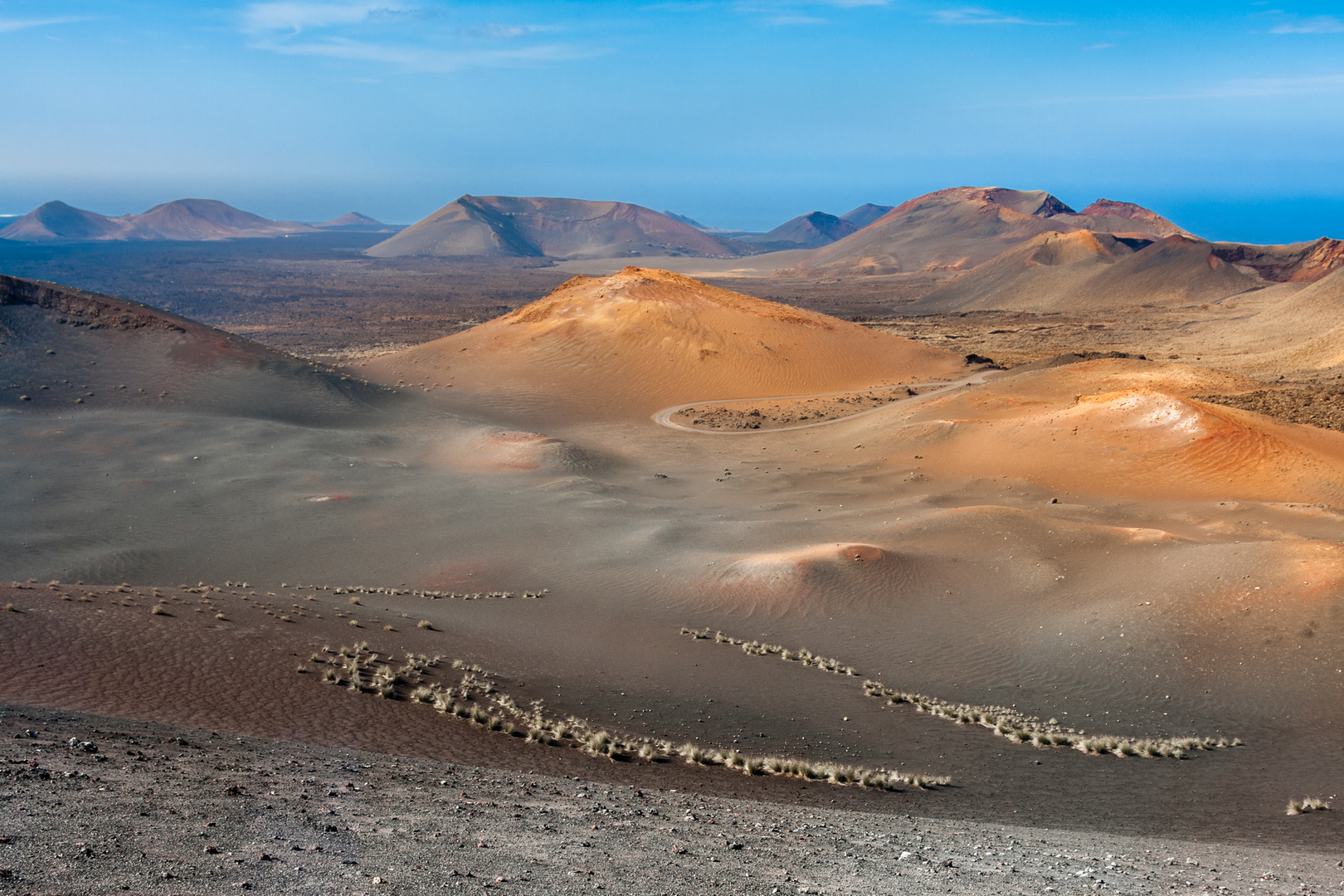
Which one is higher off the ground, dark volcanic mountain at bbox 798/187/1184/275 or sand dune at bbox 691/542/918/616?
dark volcanic mountain at bbox 798/187/1184/275

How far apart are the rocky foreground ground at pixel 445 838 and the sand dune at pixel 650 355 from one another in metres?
32.7

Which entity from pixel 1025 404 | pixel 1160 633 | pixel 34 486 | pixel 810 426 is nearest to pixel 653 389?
pixel 810 426

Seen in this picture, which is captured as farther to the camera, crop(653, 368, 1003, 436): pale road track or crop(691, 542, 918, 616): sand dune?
crop(653, 368, 1003, 436): pale road track

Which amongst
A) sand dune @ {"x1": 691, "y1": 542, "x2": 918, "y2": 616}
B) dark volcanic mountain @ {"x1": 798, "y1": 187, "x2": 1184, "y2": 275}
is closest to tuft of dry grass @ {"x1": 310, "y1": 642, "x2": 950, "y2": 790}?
sand dune @ {"x1": 691, "y1": 542, "x2": 918, "y2": 616}

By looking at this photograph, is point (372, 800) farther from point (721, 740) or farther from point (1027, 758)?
point (1027, 758)

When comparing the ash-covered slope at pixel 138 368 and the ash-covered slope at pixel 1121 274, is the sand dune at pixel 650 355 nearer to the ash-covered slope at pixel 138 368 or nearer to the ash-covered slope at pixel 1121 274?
the ash-covered slope at pixel 138 368

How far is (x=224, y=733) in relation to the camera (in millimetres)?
8641

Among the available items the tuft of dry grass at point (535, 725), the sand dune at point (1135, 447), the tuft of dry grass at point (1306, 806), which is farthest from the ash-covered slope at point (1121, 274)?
the tuft of dry grass at point (535, 725)

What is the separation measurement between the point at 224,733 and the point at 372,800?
2505 mm

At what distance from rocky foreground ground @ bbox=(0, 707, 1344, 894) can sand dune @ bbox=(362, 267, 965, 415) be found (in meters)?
32.7

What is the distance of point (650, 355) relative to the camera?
4678 centimetres

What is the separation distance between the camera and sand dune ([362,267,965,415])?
142 ft

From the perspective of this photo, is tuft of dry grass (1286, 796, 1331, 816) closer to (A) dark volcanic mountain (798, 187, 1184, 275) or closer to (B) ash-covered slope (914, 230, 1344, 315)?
(B) ash-covered slope (914, 230, 1344, 315)

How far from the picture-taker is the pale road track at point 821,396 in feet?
120
